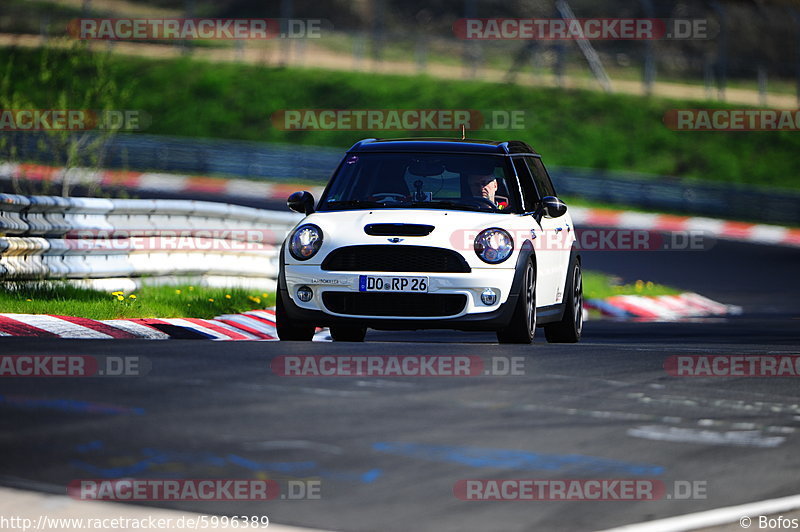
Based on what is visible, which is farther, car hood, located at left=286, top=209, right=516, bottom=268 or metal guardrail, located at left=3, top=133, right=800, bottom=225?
metal guardrail, located at left=3, top=133, right=800, bottom=225

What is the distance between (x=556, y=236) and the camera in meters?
11.9

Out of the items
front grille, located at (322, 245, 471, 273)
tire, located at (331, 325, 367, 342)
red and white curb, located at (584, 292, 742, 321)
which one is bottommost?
red and white curb, located at (584, 292, 742, 321)

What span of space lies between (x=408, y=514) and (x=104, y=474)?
121cm

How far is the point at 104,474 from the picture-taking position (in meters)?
5.57

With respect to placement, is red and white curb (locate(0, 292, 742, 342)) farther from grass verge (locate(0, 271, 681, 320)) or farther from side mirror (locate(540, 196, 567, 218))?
side mirror (locate(540, 196, 567, 218))

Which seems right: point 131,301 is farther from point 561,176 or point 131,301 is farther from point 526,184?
point 561,176

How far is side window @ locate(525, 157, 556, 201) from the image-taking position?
40.5ft

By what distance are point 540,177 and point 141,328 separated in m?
3.66

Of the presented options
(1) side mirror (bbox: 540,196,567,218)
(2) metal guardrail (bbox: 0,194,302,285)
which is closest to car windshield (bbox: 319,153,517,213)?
(1) side mirror (bbox: 540,196,567,218)

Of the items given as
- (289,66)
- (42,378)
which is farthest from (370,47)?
(42,378)

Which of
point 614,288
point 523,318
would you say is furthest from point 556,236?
point 614,288

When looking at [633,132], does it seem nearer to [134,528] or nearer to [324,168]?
[324,168]

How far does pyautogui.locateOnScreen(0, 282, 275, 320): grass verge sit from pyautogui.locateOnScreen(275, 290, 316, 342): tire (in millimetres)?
1982

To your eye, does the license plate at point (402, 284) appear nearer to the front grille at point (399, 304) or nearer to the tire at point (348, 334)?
the front grille at point (399, 304)
